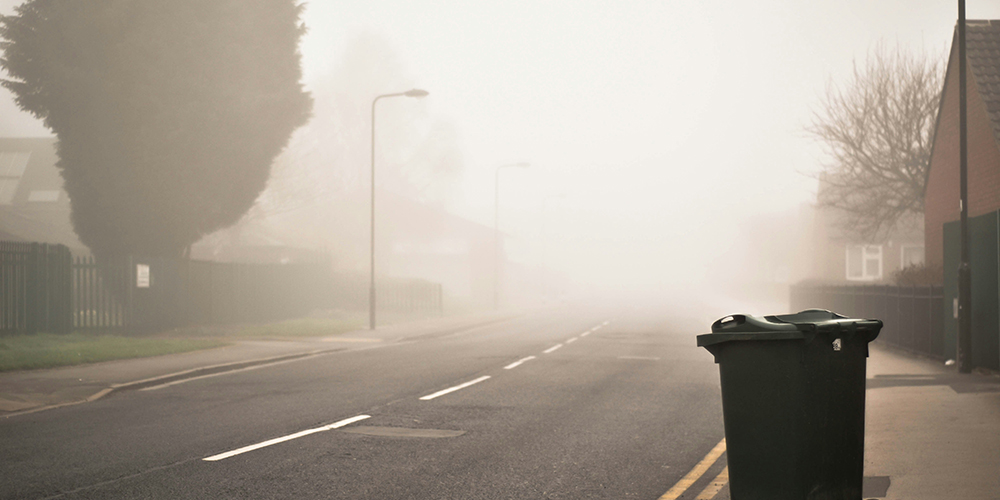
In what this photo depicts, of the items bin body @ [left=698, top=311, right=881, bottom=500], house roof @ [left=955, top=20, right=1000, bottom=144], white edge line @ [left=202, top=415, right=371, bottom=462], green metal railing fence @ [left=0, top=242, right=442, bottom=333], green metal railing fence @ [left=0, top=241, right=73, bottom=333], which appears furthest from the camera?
green metal railing fence @ [left=0, top=242, right=442, bottom=333]

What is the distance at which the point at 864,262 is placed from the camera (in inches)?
1891

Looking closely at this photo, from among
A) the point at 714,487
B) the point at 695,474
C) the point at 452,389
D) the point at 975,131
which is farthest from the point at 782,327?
the point at 975,131

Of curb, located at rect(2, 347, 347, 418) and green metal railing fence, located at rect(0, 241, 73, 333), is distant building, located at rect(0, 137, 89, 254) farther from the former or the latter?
curb, located at rect(2, 347, 347, 418)

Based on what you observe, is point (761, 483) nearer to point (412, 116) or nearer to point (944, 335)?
point (944, 335)

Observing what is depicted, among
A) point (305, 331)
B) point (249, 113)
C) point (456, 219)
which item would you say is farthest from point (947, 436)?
point (456, 219)

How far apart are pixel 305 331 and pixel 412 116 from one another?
37869 mm

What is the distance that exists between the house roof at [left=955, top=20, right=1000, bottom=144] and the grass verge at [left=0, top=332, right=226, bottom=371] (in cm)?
1635

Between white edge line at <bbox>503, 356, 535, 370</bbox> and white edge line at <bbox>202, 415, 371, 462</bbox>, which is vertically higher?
white edge line at <bbox>202, 415, 371, 462</bbox>

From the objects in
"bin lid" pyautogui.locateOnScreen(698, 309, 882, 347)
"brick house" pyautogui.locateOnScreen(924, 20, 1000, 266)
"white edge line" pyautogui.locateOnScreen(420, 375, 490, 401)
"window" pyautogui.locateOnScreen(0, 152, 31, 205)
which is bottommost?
"white edge line" pyautogui.locateOnScreen(420, 375, 490, 401)

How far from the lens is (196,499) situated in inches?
227

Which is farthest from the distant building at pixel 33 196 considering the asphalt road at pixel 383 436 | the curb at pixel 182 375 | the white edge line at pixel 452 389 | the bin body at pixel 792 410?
the bin body at pixel 792 410

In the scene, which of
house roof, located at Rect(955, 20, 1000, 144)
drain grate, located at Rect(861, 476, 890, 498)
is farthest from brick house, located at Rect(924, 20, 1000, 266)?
drain grate, located at Rect(861, 476, 890, 498)

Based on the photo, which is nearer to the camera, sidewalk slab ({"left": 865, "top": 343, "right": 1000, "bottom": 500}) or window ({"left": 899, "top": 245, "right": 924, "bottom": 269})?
sidewalk slab ({"left": 865, "top": 343, "right": 1000, "bottom": 500})

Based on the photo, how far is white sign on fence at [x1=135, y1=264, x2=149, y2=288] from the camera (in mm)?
21328
